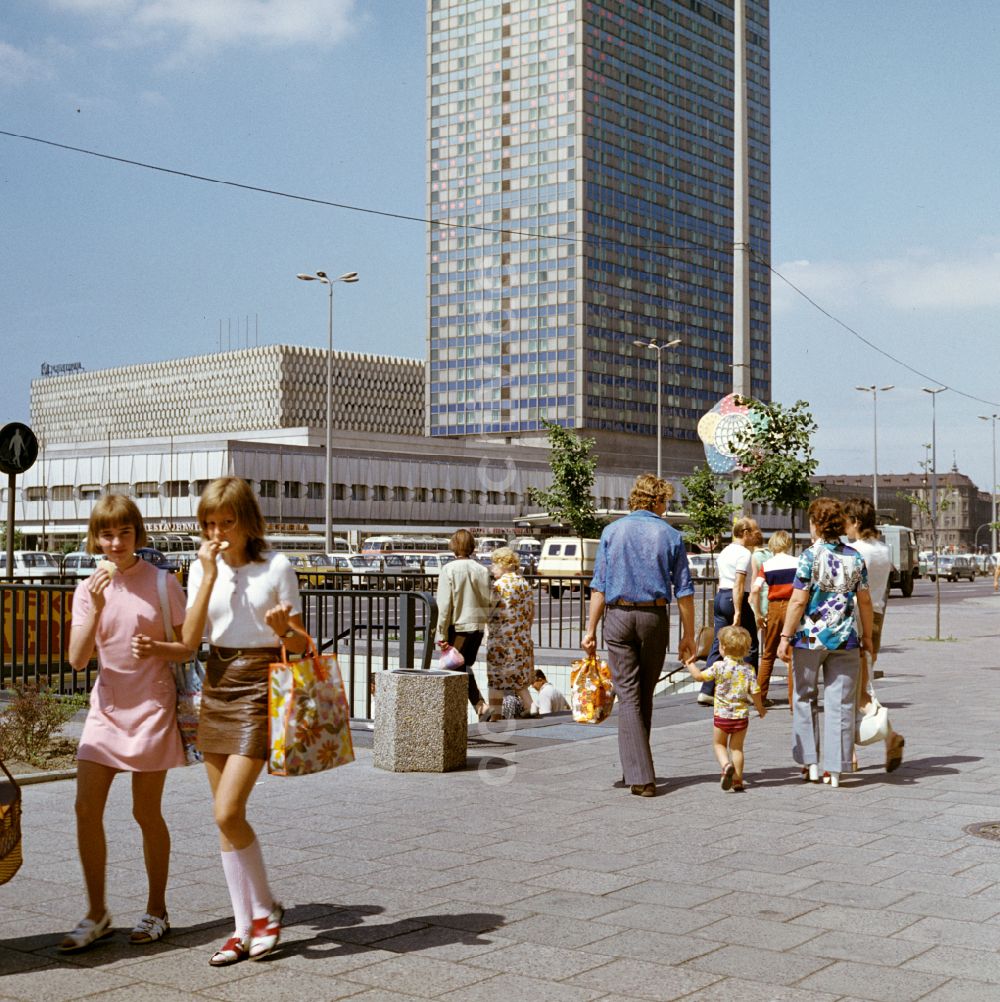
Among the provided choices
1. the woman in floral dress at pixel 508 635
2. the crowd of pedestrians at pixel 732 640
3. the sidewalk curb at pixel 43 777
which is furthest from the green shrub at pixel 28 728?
the woman in floral dress at pixel 508 635

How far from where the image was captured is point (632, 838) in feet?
24.0

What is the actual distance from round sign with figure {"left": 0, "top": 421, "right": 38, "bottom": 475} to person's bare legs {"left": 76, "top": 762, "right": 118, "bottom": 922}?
8.92 m

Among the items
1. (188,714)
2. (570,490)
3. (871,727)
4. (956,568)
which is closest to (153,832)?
(188,714)

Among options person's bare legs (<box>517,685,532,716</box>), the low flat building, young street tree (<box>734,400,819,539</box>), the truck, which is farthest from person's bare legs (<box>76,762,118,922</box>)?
the low flat building

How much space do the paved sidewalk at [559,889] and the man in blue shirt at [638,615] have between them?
346 mm

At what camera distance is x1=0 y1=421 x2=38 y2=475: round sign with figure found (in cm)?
1373

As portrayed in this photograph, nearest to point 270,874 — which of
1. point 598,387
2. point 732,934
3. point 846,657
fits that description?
point 732,934

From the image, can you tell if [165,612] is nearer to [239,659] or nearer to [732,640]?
[239,659]

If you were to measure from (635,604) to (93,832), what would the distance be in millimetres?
4146

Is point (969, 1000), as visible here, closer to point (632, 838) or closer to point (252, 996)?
point (252, 996)

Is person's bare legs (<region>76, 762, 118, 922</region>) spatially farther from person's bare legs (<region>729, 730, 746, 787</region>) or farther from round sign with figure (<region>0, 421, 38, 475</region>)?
round sign with figure (<region>0, 421, 38, 475</region>)

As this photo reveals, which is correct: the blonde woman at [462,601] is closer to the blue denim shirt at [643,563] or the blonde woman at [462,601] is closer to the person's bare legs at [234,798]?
the blue denim shirt at [643,563]

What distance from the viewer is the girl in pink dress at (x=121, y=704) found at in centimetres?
523

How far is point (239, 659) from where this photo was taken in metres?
5.08
